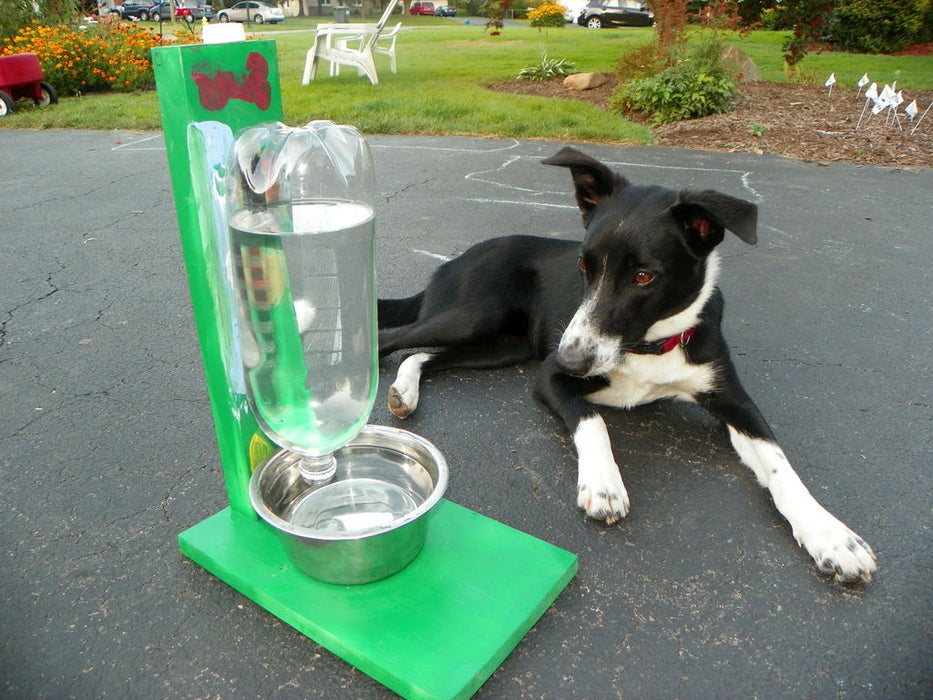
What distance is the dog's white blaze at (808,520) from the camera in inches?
90.4

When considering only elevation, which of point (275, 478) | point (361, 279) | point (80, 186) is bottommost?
point (80, 186)

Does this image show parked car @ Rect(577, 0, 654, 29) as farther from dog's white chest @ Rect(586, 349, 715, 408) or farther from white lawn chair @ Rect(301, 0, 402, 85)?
dog's white chest @ Rect(586, 349, 715, 408)

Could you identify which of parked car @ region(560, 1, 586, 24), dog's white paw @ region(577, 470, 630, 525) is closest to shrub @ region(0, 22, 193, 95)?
dog's white paw @ region(577, 470, 630, 525)

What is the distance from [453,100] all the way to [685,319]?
9468mm

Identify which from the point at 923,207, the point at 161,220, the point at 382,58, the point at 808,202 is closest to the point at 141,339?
the point at 161,220

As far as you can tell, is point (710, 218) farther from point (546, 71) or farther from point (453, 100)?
point (546, 71)

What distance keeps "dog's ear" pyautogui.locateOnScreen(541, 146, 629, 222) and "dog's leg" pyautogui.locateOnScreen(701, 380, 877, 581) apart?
1.01m

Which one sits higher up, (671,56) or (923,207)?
(671,56)

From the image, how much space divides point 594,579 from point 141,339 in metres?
2.95

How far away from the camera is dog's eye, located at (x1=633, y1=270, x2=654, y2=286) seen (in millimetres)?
2812

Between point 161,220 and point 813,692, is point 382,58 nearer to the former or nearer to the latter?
point 161,220

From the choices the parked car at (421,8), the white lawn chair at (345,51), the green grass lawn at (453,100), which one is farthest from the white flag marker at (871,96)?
the parked car at (421,8)

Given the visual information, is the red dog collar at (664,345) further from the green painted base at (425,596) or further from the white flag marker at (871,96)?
the white flag marker at (871,96)

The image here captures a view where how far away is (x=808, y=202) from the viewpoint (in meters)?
6.84
